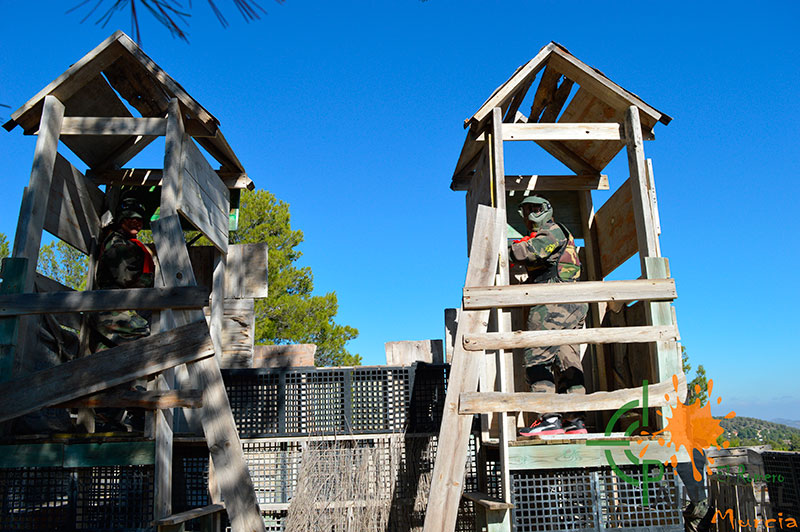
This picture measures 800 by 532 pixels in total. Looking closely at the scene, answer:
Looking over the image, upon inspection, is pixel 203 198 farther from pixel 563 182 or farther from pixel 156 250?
pixel 563 182

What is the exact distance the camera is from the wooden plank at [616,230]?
7.29 metres

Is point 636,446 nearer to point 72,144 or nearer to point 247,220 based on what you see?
point 72,144

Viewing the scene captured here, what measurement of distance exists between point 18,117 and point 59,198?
3.06 feet

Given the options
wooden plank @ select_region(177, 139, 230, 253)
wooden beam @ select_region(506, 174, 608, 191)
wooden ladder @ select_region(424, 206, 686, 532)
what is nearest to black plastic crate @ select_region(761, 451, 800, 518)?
wooden ladder @ select_region(424, 206, 686, 532)

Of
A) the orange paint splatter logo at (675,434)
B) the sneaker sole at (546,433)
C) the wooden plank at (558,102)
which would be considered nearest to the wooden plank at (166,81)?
the wooden plank at (558,102)

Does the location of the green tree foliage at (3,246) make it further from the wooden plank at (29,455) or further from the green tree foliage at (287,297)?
the wooden plank at (29,455)

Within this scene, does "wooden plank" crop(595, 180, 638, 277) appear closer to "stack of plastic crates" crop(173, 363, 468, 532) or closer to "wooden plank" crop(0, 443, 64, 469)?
"stack of plastic crates" crop(173, 363, 468, 532)

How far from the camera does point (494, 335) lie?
5242 millimetres

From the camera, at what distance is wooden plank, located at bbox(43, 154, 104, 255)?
712 cm

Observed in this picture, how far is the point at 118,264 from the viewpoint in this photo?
763 cm

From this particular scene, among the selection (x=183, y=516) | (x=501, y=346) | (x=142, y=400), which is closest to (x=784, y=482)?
(x=501, y=346)

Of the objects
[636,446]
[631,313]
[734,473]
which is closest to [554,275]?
[631,313]

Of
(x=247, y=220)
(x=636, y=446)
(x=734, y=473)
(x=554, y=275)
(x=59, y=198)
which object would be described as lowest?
(x=734, y=473)

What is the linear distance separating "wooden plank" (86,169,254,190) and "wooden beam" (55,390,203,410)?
12.2ft
